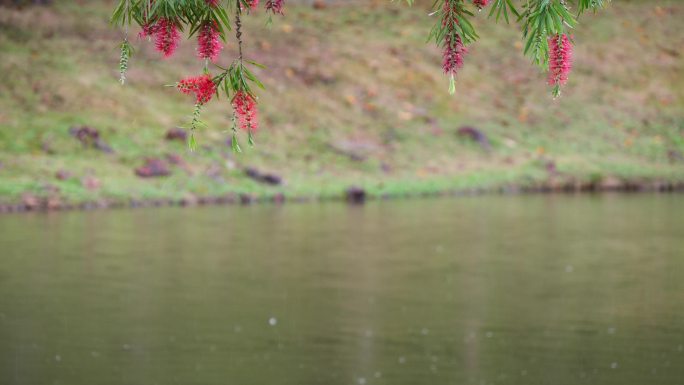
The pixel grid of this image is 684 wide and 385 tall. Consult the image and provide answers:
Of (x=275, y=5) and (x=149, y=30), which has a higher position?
(x=275, y=5)

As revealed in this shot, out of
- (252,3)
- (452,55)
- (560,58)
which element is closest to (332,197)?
(252,3)

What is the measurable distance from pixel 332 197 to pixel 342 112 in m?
9.36

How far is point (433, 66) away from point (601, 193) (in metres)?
13.6

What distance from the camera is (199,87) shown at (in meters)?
6.92

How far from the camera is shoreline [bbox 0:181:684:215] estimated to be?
3181cm

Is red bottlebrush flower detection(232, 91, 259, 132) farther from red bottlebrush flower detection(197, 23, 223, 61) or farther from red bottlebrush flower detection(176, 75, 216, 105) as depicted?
red bottlebrush flower detection(197, 23, 223, 61)

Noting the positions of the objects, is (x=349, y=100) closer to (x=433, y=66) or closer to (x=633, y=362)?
(x=433, y=66)

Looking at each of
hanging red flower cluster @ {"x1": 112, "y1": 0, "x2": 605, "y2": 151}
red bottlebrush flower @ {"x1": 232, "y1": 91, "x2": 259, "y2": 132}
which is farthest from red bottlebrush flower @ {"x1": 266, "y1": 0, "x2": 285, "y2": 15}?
red bottlebrush flower @ {"x1": 232, "y1": 91, "x2": 259, "y2": 132}

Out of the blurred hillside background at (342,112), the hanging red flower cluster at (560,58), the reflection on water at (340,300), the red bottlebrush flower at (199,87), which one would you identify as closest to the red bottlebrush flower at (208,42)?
the red bottlebrush flower at (199,87)

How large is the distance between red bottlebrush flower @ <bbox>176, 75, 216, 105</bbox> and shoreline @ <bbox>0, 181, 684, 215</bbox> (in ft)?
81.5

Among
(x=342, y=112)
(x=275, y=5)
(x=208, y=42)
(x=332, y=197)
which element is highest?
(x=342, y=112)

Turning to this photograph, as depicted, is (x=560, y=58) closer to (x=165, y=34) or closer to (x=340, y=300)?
(x=165, y=34)

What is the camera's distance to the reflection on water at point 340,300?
506 inches

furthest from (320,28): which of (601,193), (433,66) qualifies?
(601,193)
